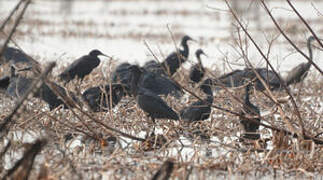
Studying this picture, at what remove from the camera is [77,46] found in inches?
613

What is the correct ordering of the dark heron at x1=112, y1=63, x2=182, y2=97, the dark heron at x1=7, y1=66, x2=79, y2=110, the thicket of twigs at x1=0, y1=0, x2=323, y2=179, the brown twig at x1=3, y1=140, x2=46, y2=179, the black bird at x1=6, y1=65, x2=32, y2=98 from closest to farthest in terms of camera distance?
the brown twig at x1=3, y1=140, x2=46, y2=179 → the thicket of twigs at x1=0, y1=0, x2=323, y2=179 → the dark heron at x1=7, y1=66, x2=79, y2=110 → the black bird at x1=6, y1=65, x2=32, y2=98 → the dark heron at x1=112, y1=63, x2=182, y2=97

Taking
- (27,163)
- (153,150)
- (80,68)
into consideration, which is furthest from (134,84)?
(27,163)

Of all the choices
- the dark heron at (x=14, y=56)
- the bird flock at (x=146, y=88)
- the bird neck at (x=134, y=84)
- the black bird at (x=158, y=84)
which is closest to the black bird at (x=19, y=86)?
the bird flock at (x=146, y=88)

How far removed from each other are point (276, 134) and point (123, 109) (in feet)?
6.45

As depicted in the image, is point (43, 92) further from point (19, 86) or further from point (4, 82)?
point (4, 82)

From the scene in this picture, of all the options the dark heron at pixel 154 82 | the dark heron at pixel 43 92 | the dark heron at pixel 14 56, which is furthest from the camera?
the dark heron at pixel 14 56

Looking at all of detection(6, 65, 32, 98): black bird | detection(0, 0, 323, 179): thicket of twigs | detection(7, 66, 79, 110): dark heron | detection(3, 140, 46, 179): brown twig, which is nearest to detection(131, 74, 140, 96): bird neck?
detection(7, 66, 79, 110): dark heron

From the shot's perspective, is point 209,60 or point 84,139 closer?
point 84,139

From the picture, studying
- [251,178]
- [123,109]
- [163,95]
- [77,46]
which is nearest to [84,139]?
[123,109]

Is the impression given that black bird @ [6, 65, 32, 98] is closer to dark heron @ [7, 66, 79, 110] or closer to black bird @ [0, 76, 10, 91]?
dark heron @ [7, 66, 79, 110]

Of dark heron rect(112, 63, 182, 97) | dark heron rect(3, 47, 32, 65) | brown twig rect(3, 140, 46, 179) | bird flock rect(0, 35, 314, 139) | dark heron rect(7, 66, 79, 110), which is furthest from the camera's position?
dark heron rect(3, 47, 32, 65)

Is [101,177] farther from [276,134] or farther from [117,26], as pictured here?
[117,26]

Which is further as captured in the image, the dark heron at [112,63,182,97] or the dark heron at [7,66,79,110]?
the dark heron at [112,63,182,97]

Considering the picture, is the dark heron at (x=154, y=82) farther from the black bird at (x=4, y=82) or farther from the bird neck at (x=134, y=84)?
the black bird at (x=4, y=82)
